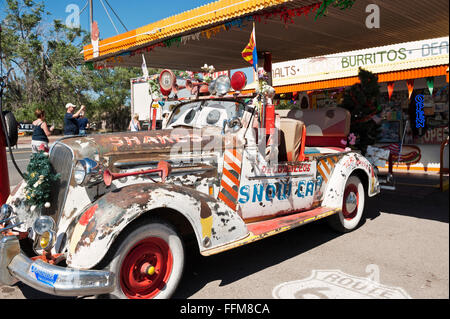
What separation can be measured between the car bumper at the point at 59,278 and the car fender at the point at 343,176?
3287 mm

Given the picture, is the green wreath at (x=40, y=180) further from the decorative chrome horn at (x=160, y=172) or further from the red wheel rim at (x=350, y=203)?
the red wheel rim at (x=350, y=203)

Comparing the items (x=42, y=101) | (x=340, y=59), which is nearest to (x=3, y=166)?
(x=340, y=59)

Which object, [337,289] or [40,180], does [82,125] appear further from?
[337,289]

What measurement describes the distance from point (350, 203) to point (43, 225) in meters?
4.14

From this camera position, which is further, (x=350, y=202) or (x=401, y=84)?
(x=401, y=84)

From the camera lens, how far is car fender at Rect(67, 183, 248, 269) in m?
2.60

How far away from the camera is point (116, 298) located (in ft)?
8.96

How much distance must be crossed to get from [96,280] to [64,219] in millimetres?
783

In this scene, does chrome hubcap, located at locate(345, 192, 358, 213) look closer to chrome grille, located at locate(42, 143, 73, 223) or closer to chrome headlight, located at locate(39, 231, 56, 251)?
chrome grille, located at locate(42, 143, 73, 223)

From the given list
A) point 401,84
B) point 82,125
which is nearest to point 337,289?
point 82,125

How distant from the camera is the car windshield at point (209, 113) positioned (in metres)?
Answer: 4.22

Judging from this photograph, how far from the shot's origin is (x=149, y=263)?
2.96m

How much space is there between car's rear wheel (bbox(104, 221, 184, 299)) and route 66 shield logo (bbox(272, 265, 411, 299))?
38.6 inches

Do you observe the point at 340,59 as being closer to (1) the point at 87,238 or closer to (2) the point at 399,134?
(2) the point at 399,134
